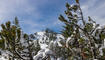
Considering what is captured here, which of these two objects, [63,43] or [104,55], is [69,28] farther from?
[104,55]

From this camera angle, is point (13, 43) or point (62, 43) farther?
point (62, 43)

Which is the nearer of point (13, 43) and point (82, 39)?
point (13, 43)

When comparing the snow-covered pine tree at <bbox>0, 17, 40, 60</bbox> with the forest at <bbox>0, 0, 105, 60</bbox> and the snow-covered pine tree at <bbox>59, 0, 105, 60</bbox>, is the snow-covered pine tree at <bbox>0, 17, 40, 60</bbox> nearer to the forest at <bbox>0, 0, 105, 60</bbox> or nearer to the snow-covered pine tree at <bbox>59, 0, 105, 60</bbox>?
the forest at <bbox>0, 0, 105, 60</bbox>

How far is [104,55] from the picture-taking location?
699 cm

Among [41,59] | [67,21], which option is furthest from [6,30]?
[67,21]

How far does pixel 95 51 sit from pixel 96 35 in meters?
0.85

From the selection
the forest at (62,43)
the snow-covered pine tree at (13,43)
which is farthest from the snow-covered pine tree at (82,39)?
the snow-covered pine tree at (13,43)

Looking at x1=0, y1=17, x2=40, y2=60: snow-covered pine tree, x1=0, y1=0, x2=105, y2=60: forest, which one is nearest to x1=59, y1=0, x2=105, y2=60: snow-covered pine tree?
x1=0, y1=0, x2=105, y2=60: forest

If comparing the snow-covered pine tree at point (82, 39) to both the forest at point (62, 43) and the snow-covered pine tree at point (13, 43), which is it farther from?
the snow-covered pine tree at point (13, 43)

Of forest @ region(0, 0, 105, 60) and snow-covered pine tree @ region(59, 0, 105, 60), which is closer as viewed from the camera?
forest @ region(0, 0, 105, 60)

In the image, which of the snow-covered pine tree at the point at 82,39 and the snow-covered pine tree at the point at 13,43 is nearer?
the snow-covered pine tree at the point at 13,43

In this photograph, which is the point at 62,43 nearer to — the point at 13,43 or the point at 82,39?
the point at 82,39

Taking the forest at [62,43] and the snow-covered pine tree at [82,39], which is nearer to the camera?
the forest at [62,43]

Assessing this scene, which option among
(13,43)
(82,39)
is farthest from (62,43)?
(13,43)
